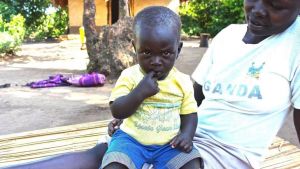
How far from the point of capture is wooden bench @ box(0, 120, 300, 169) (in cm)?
219

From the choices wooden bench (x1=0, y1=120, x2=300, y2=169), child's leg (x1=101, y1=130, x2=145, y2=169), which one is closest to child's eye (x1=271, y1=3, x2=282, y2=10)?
child's leg (x1=101, y1=130, x2=145, y2=169)

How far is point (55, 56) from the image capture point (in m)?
11.2

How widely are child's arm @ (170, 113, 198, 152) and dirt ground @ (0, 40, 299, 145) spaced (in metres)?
2.96

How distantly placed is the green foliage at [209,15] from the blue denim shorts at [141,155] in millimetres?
13786

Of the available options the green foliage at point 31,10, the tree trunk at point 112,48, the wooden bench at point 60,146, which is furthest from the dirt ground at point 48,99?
the green foliage at point 31,10

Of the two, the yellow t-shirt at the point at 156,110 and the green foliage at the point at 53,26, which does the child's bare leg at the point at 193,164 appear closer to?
the yellow t-shirt at the point at 156,110

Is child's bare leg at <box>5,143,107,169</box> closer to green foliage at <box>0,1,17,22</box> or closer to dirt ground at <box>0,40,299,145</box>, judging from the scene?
dirt ground at <box>0,40,299,145</box>

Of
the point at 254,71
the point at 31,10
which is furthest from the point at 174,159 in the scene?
the point at 31,10

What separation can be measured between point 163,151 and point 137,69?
1.05 feet

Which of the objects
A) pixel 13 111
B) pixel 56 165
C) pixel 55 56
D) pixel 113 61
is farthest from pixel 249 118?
pixel 55 56

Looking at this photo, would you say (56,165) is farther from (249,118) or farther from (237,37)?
(237,37)

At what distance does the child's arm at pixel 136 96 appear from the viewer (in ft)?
4.27

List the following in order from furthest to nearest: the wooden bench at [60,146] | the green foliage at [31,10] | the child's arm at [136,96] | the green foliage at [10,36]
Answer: the green foliage at [31,10] → the green foliage at [10,36] → the wooden bench at [60,146] → the child's arm at [136,96]

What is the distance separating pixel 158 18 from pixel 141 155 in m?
0.49
